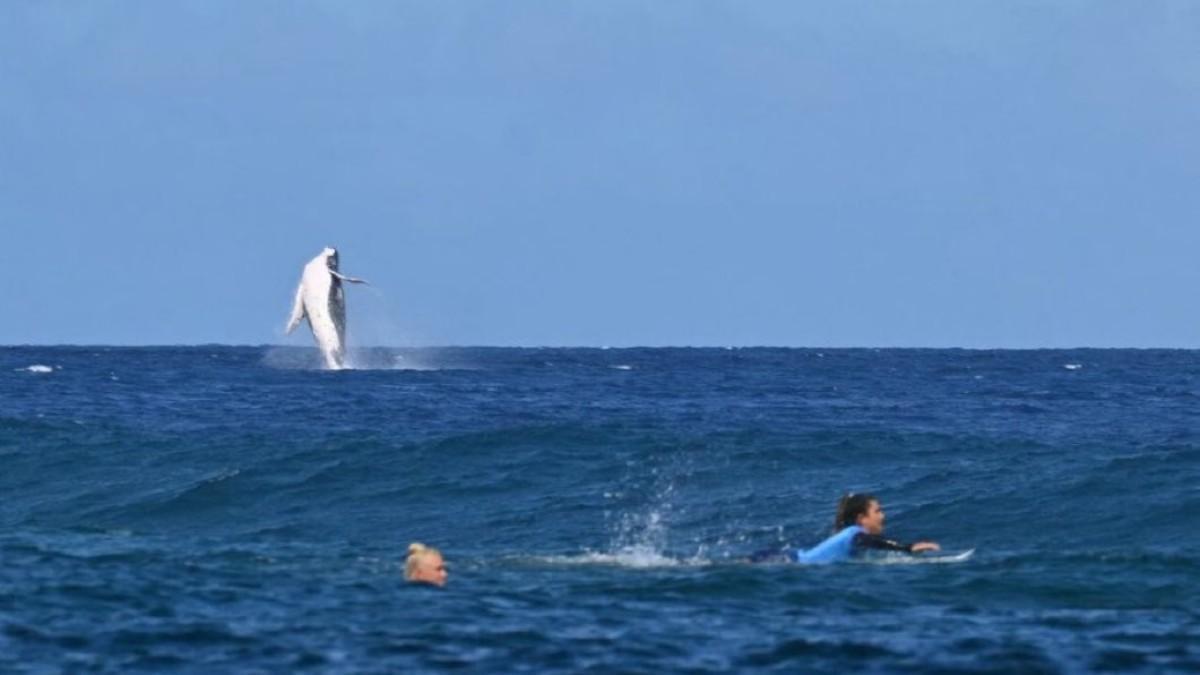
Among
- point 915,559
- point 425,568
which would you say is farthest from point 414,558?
point 915,559

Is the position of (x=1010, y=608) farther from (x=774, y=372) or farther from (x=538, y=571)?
(x=774, y=372)

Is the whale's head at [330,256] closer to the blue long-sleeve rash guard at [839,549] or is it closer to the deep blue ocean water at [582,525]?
the deep blue ocean water at [582,525]

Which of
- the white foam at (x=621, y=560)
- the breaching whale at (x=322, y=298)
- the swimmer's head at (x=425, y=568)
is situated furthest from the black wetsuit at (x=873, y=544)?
the breaching whale at (x=322, y=298)

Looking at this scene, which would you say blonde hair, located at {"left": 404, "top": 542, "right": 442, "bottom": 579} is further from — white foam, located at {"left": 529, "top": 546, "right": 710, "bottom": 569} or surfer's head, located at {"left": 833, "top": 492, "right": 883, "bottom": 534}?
surfer's head, located at {"left": 833, "top": 492, "right": 883, "bottom": 534}

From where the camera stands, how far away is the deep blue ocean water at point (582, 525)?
513 inches

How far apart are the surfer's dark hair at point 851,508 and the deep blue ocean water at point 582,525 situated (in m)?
0.54

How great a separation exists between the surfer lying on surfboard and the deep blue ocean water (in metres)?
0.22

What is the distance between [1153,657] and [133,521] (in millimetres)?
14888

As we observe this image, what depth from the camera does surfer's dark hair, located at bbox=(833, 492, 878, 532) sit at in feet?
56.6

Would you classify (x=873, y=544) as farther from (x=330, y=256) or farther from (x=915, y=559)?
(x=330, y=256)

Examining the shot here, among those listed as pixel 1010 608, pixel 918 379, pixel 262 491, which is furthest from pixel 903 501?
pixel 918 379

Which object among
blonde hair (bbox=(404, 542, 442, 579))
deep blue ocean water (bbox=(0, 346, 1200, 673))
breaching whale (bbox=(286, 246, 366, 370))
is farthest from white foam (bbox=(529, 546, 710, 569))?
breaching whale (bbox=(286, 246, 366, 370))

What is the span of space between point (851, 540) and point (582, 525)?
265 inches

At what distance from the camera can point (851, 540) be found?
17.1m
